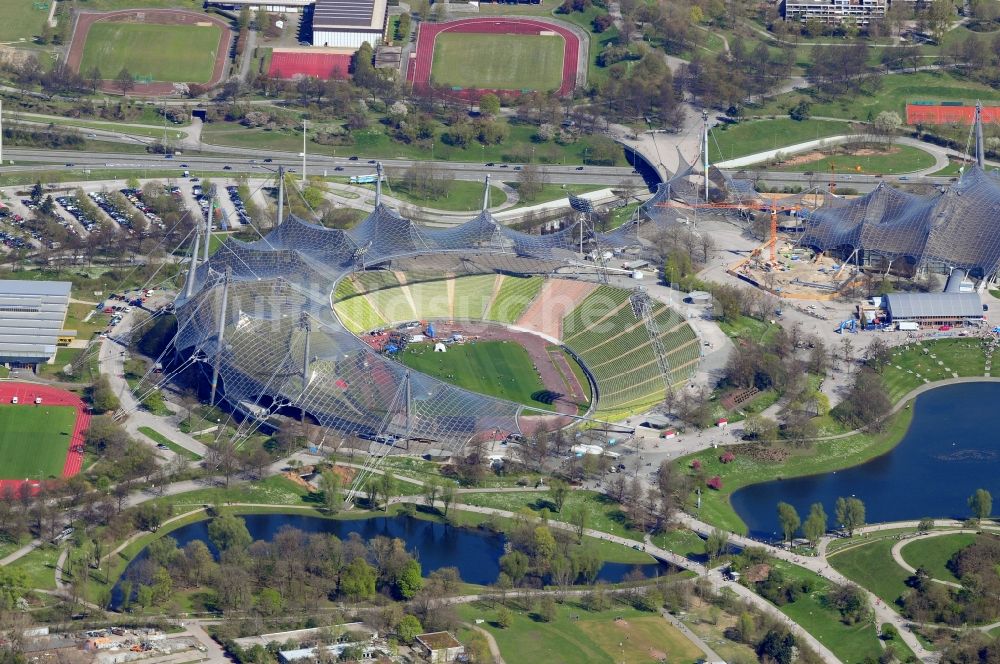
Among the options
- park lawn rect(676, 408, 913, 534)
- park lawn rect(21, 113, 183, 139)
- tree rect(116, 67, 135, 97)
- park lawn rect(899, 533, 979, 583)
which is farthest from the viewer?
tree rect(116, 67, 135, 97)

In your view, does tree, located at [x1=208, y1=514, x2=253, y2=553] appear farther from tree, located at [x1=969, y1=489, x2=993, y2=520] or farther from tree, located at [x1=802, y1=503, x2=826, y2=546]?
tree, located at [x1=969, y1=489, x2=993, y2=520]

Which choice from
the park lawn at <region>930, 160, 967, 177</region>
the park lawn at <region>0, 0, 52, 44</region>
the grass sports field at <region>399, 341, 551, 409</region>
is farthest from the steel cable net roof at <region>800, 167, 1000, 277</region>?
the park lawn at <region>0, 0, 52, 44</region>

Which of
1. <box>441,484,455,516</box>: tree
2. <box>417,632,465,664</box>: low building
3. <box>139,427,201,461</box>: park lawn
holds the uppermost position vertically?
<box>441,484,455,516</box>: tree

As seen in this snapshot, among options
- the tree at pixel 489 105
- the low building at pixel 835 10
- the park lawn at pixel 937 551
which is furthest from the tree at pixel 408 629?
the low building at pixel 835 10

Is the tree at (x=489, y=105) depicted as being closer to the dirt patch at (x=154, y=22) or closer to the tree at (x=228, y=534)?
the dirt patch at (x=154, y=22)

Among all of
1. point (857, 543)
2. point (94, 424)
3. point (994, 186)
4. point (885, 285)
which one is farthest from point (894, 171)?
point (94, 424)

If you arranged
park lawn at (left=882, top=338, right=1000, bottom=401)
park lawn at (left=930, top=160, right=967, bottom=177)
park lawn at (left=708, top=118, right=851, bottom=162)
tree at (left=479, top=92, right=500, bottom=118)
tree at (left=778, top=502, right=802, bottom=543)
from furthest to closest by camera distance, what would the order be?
tree at (left=479, top=92, right=500, bottom=118), park lawn at (left=708, top=118, right=851, bottom=162), park lawn at (left=930, top=160, right=967, bottom=177), park lawn at (left=882, top=338, right=1000, bottom=401), tree at (left=778, top=502, right=802, bottom=543)

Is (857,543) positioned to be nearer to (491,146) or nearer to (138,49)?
(491,146)
